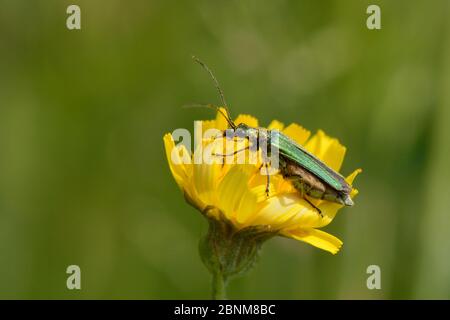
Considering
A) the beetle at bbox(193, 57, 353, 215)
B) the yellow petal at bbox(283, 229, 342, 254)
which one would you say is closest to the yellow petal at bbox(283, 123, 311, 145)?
the beetle at bbox(193, 57, 353, 215)

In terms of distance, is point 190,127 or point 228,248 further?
point 190,127

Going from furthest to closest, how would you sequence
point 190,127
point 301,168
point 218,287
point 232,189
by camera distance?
1. point 190,127
2. point 301,168
3. point 218,287
4. point 232,189

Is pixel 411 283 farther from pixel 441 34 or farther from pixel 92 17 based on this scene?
pixel 92 17

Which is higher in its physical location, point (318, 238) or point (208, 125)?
point (208, 125)

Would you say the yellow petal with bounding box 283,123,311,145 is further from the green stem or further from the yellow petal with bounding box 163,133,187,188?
the green stem

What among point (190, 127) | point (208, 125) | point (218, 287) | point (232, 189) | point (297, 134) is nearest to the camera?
point (232, 189)

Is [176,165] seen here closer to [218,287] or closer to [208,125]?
[208,125]

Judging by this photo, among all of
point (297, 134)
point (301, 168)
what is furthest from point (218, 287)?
point (297, 134)
